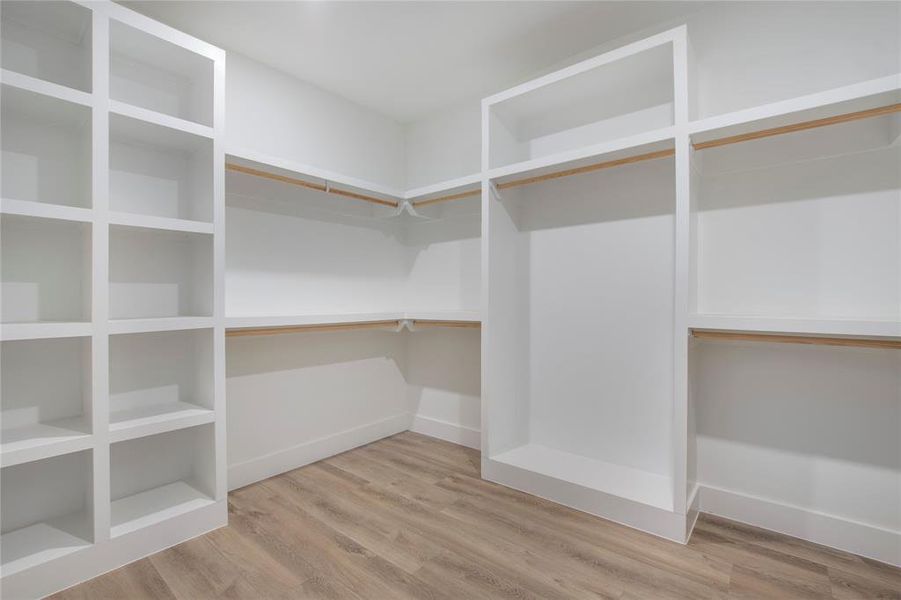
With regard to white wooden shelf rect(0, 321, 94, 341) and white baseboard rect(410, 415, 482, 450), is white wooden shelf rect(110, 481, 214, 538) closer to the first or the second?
white wooden shelf rect(0, 321, 94, 341)

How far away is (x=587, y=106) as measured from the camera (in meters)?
2.55

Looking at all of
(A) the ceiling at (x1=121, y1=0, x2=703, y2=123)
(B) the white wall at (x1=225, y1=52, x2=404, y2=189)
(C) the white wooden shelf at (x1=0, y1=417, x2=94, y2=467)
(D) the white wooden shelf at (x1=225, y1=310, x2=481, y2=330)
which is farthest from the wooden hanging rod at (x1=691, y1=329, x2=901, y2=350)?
(C) the white wooden shelf at (x1=0, y1=417, x2=94, y2=467)

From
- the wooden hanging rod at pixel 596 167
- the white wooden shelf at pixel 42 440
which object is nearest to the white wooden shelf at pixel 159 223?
the white wooden shelf at pixel 42 440

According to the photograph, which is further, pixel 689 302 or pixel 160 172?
pixel 160 172

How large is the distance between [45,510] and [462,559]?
69.9 inches

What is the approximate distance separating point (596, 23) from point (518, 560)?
2.63 metres

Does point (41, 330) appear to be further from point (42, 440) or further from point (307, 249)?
point (307, 249)

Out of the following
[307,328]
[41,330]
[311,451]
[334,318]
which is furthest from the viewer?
[311,451]

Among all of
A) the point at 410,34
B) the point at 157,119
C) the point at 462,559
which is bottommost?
the point at 462,559

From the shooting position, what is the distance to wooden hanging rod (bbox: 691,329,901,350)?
1.61 meters

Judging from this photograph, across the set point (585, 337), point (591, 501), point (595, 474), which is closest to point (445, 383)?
point (585, 337)

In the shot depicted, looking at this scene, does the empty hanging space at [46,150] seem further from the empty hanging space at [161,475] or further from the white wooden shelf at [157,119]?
the empty hanging space at [161,475]

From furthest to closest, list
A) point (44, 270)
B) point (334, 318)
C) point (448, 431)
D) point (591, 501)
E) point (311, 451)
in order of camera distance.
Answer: point (448, 431) < point (311, 451) < point (334, 318) < point (591, 501) < point (44, 270)

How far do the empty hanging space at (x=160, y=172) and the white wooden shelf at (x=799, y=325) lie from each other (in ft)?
7.54
